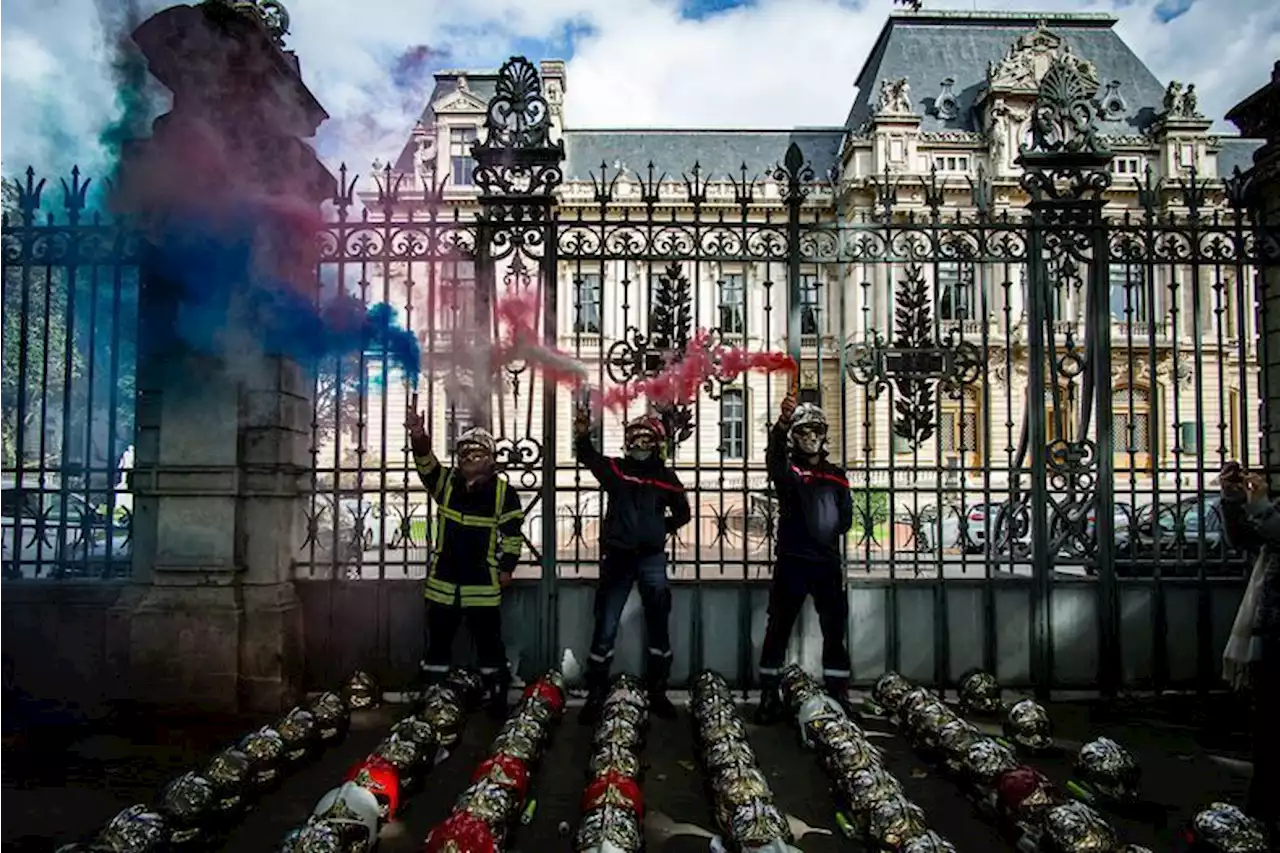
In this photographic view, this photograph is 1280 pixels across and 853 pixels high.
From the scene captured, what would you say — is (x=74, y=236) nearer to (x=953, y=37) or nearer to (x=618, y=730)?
(x=618, y=730)

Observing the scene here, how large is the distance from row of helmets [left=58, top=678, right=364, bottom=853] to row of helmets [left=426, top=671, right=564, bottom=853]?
1.14 metres

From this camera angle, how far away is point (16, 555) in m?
7.06

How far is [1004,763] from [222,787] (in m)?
4.07

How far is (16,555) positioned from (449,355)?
3.75 metres

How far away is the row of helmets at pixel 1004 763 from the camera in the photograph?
12.7 ft

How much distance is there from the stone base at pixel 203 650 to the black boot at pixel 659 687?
281 centimetres

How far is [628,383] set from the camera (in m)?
7.48

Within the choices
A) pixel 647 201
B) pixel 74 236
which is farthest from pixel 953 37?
pixel 74 236

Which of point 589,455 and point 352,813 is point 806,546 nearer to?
point 589,455

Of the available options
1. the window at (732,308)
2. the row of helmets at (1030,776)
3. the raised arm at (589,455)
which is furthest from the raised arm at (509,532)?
the row of helmets at (1030,776)

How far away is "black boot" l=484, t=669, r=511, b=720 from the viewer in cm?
659

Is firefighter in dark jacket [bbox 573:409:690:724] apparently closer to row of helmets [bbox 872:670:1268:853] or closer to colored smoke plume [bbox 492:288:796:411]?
colored smoke plume [bbox 492:288:796:411]

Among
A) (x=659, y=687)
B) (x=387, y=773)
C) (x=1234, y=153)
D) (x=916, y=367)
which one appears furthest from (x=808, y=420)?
(x=1234, y=153)

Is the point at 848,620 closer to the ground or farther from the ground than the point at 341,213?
closer to the ground
